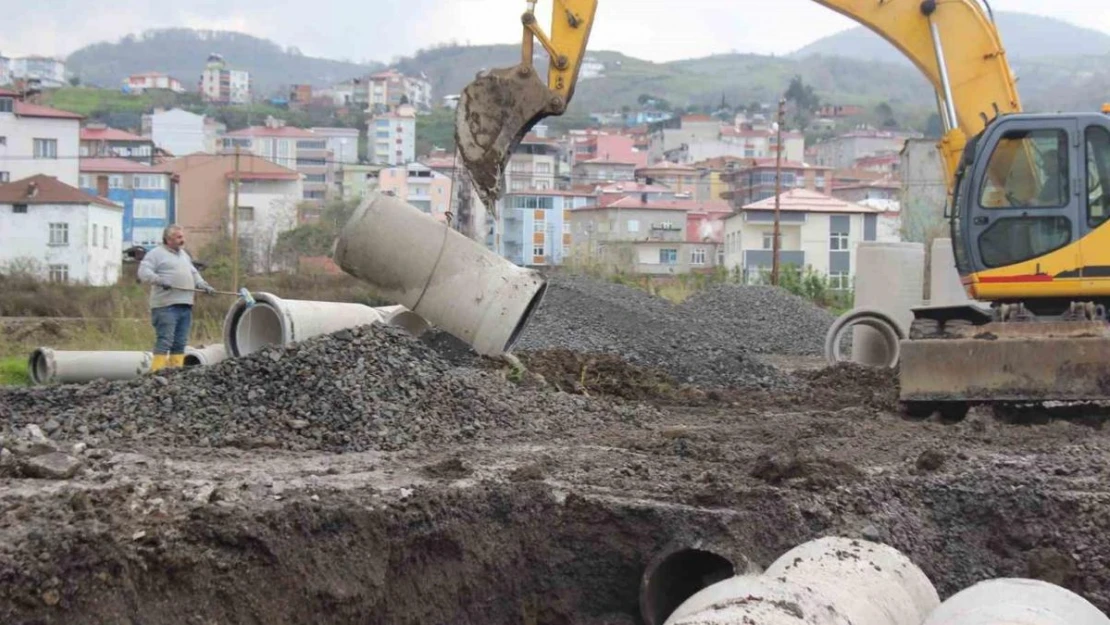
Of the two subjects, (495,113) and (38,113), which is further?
(38,113)

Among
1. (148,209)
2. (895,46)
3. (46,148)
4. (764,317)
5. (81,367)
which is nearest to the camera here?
(895,46)

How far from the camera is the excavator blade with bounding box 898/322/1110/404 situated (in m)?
9.59

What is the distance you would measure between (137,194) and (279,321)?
73.2 meters

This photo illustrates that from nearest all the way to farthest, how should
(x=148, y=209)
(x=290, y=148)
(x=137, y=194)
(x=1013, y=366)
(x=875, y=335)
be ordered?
(x=1013, y=366)
(x=875, y=335)
(x=137, y=194)
(x=148, y=209)
(x=290, y=148)

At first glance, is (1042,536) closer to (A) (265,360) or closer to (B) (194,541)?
(B) (194,541)

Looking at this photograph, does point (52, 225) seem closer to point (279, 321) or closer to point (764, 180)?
point (279, 321)

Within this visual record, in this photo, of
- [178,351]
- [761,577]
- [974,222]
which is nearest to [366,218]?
[178,351]

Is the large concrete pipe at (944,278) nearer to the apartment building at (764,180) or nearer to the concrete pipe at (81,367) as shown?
the concrete pipe at (81,367)

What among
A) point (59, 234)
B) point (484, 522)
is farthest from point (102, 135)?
point (484, 522)

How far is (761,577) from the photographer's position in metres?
5.59

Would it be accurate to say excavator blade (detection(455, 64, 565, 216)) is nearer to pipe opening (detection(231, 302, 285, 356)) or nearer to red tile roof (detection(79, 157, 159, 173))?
pipe opening (detection(231, 302, 285, 356))

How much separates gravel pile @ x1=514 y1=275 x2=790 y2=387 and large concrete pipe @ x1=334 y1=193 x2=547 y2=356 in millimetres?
2513

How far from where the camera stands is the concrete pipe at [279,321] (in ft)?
39.8

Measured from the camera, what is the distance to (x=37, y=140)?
72000 mm
